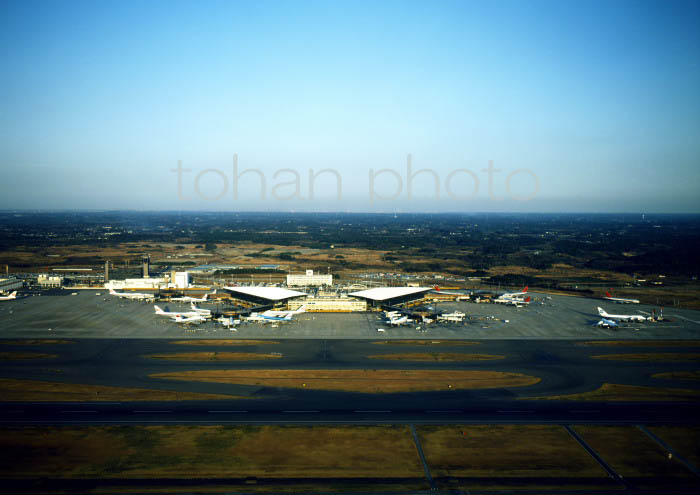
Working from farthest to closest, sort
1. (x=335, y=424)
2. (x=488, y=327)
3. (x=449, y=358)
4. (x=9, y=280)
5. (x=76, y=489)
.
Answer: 1. (x=9, y=280)
2. (x=488, y=327)
3. (x=449, y=358)
4. (x=335, y=424)
5. (x=76, y=489)

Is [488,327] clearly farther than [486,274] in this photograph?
No

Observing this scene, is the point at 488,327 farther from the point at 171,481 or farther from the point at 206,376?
the point at 171,481

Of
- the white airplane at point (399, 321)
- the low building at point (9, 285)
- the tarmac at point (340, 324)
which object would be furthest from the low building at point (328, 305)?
the low building at point (9, 285)

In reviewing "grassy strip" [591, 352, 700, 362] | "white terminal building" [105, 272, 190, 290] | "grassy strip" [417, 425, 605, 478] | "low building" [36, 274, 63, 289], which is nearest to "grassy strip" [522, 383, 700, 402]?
"grassy strip" [417, 425, 605, 478]

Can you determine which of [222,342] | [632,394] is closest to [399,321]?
[222,342]

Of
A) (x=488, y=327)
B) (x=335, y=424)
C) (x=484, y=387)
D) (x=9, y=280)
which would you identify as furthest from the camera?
(x=9, y=280)

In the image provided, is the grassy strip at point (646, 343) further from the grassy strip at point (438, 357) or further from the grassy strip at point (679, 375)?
the grassy strip at point (438, 357)

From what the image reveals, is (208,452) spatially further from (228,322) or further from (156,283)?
(156,283)

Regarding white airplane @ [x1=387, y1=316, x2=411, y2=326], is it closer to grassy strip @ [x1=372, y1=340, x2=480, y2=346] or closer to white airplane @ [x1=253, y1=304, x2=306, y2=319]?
grassy strip @ [x1=372, y1=340, x2=480, y2=346]

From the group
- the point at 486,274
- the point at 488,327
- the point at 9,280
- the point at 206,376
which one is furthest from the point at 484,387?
the point at 9,280
